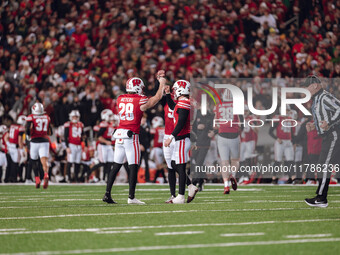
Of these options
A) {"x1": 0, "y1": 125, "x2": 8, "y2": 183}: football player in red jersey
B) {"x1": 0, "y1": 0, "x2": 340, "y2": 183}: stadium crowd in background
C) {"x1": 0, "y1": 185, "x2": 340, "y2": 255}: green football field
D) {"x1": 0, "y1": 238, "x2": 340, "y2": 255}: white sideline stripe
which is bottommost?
{"x1": 0, "y1": 185, "x2": 340, "y2": 255}: green football field

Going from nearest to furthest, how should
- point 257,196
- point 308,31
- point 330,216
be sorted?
1. point 330,216
2. point 257,196
3. point 308,31

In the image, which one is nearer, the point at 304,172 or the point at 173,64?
the point at 304,172

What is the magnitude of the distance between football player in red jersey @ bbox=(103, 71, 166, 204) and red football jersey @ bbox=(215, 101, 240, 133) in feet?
10.9

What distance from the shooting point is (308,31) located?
913 inches

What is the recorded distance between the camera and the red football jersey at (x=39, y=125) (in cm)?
1616

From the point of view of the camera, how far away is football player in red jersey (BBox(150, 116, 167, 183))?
19.7m

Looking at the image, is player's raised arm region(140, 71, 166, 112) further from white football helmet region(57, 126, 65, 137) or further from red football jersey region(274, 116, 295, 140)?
white football helmet region(57, 126, 65, 137)

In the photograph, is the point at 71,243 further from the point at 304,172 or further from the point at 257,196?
the point at 304,172

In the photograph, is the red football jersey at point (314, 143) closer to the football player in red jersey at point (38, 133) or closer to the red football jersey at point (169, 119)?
the red football jersey at point (169, 119)

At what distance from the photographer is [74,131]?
19.7m

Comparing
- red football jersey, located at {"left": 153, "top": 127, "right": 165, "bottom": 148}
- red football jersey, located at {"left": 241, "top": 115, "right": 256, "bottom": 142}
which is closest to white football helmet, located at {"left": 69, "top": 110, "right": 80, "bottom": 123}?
red football jersey, located at {"left": 153, "top": 127, "right": 165, "bottom": 148}

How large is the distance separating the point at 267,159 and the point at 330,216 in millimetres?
10548

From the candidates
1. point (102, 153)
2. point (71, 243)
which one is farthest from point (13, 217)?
point (102, 153)

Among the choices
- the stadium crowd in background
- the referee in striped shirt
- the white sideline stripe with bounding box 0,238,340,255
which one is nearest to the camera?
the white sideline stripe with bounding box 0,238,340,255
